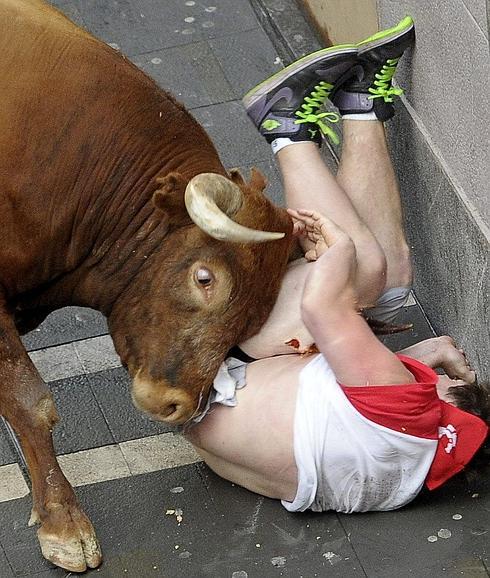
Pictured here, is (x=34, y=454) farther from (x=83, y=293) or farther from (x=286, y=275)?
(x=286, y=275)

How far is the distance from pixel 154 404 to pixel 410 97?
5.69ft

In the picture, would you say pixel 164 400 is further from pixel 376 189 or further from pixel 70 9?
pixel 70 9

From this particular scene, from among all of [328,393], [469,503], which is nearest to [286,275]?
[328,393]

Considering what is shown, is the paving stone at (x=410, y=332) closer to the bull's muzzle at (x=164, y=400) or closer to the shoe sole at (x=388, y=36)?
the shoe sole at (x=388, y=36)

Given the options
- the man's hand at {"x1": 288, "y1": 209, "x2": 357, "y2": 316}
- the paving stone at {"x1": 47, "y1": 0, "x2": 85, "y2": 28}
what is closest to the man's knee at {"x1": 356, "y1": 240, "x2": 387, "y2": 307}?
the man's hand at {"x1": 288, "y1": 209, "x2": 357, "y2": 316}

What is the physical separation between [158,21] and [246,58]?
24.9 inches

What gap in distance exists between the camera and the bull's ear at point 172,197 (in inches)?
145

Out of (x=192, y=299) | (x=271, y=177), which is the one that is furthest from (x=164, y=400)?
(x=271, y=177)

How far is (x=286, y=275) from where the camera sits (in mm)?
3912

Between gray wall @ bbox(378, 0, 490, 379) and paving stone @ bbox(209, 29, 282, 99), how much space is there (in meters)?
1.24

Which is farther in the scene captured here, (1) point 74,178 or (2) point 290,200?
(2) point 290,200

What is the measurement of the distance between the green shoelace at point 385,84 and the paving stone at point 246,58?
1.56 meters

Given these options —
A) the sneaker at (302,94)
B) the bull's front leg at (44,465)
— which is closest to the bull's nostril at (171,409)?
the bull's front leg at (44,465)

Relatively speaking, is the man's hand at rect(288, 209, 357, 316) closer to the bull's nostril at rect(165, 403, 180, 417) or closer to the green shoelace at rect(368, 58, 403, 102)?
the bull's nostril at rect(165, 403, 180, 417)
